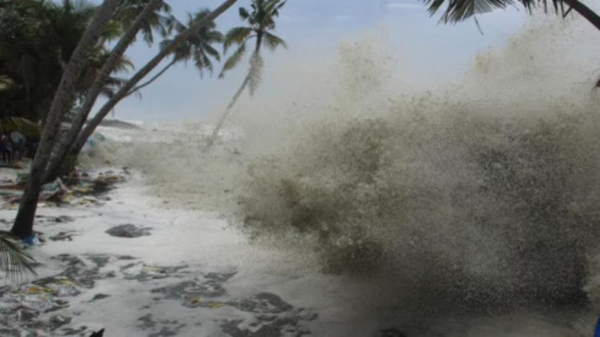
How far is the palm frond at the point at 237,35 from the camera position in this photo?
25.0m

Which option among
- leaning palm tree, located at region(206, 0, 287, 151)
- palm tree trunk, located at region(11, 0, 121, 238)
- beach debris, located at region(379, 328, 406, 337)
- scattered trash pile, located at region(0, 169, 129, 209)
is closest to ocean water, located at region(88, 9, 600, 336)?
beach debris, located at region(379, 328, 406, 337)

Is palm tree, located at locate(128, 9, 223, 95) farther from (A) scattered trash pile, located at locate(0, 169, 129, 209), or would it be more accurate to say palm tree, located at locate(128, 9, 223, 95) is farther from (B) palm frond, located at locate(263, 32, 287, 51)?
(A) scattered trash pile, located at locate(0, 169, 129, 209)

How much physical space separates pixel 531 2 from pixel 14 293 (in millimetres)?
6178

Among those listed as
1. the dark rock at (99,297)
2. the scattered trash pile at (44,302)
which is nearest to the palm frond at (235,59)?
the scattered trash pile at (44,302)

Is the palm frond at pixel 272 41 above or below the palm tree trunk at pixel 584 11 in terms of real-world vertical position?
above

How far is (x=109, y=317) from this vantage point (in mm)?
5469

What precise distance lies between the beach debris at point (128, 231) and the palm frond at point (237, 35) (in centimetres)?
1641

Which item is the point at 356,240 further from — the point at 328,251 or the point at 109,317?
the point at 109,317

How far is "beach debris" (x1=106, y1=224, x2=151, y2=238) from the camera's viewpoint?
9.30m

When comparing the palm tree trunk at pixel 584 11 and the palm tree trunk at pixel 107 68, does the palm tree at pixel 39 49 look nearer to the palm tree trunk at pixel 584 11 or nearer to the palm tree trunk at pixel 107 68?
the palm tree trunk at pixel 107 68

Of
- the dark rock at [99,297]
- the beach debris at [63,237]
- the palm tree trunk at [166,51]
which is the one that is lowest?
the dark rock at [99,297]

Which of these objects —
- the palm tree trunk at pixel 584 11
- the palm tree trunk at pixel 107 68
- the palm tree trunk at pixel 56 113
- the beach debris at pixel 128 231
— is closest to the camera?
the palm tree trunk at pixel 584 11

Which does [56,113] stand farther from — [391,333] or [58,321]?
[391,333]

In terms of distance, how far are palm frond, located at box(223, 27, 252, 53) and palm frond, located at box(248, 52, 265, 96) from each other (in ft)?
3.00
